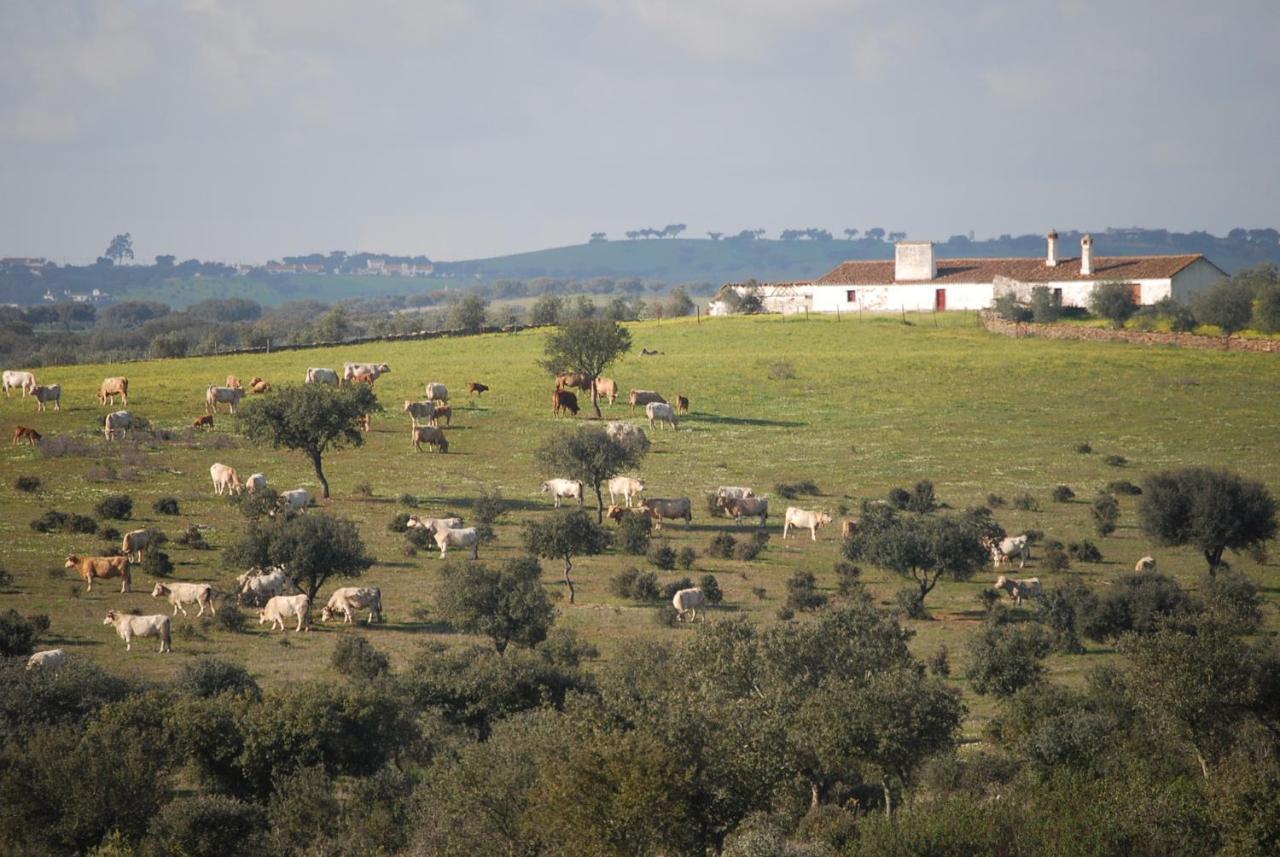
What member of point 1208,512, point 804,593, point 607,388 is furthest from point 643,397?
point 1208,512

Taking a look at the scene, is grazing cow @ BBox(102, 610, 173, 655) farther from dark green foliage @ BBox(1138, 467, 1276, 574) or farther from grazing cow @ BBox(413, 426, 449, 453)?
dark green foliage @ BBox(1138, 467, 1276, 574)

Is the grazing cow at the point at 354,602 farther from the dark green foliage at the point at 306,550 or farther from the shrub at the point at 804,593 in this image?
the shrub at the point at 804,593

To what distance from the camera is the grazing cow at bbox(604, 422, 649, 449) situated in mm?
52553

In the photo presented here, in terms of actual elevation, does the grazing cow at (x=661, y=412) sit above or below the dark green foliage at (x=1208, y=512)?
above

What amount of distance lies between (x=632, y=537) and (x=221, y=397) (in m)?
28.4

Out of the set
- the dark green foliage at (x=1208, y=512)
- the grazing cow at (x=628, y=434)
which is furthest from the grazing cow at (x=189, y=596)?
the dark green foliage at (x=1208, y=512)

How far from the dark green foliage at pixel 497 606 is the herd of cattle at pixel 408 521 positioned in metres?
2.95

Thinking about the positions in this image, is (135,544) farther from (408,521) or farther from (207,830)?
(207,830)

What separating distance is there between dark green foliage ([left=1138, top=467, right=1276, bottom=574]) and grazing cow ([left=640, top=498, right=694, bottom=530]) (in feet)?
46.6

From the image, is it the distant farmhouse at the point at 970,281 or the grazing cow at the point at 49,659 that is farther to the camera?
the distant farmhouse at the point at 970,281

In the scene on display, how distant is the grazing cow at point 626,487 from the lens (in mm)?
48938

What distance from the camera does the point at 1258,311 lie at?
87562 mm

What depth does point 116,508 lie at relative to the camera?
44.0 metres

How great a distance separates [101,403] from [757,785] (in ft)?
170
